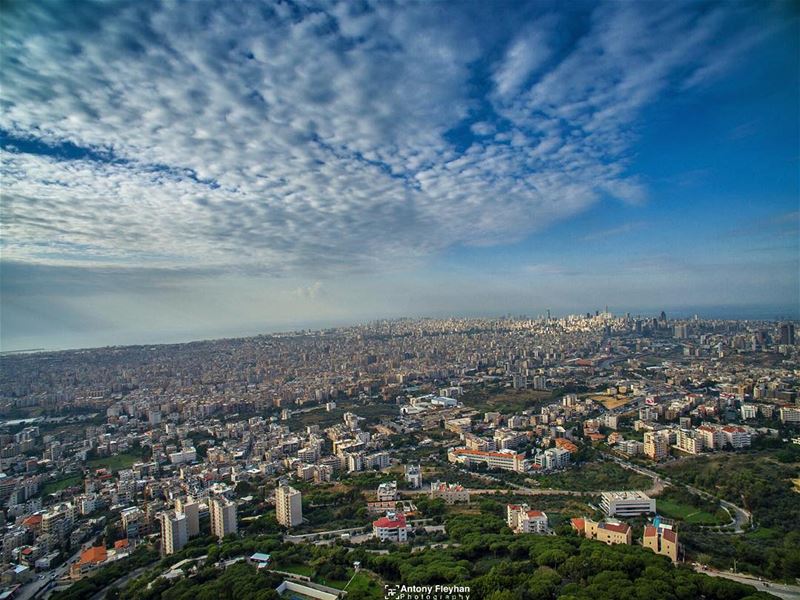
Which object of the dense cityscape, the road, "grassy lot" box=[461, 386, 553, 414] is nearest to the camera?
the road

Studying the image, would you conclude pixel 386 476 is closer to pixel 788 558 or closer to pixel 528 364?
pixel 788 558

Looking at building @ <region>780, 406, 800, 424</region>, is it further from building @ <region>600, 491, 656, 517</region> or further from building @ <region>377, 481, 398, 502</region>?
building @ <region>377, 481, 398, 502</region>

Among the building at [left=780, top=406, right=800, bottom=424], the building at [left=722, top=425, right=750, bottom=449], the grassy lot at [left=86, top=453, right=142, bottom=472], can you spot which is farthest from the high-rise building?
the building at [left=780, top=406, right=800, bottom=424]

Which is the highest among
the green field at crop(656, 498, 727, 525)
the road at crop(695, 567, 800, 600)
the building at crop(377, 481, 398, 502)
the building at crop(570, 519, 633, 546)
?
the building at crop(570, 519, 633, 546)

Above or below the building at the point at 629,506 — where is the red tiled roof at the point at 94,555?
below

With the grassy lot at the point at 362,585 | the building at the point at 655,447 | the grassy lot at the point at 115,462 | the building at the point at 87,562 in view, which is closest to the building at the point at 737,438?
the building at the point at 655,447

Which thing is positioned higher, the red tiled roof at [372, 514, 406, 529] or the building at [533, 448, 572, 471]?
the red tiled roof at [372, 514, 406, 529]

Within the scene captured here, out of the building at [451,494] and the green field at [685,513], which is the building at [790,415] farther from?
the building at [451,494]
